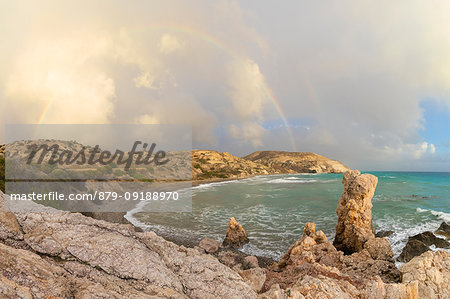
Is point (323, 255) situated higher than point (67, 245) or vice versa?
point (67, 245)

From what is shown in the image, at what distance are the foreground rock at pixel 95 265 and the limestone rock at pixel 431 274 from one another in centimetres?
658

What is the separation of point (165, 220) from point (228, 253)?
11.9 m

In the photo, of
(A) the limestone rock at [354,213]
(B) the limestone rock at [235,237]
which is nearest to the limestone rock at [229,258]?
(B) the limestone rock at [235,237]

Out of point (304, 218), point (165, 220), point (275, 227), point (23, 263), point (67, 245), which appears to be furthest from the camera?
point (304, 218)

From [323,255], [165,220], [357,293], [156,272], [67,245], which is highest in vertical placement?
[67,245]

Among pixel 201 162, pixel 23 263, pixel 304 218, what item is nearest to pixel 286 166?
pixel 201 162

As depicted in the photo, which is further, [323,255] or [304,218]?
[304,218]

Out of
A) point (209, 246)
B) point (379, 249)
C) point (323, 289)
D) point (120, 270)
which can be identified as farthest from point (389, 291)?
point (209, 246)

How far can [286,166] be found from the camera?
198 m

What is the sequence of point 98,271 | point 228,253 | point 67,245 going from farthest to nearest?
point 228,253 → point 67,245 → point 98,271

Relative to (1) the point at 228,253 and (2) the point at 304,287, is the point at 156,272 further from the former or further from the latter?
(1) the point at 228,253

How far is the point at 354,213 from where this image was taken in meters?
15.7

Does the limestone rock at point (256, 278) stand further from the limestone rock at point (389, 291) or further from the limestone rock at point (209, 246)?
the limestone rock at point (209, 246)

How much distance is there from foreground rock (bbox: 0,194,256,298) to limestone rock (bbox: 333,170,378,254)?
43.1 feet
